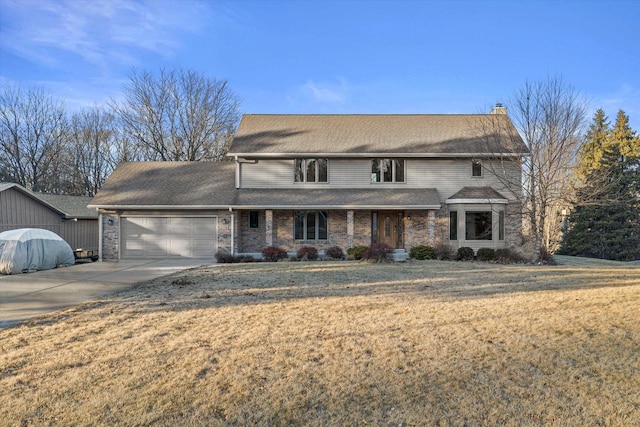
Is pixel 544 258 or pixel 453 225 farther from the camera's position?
pixel 453 225

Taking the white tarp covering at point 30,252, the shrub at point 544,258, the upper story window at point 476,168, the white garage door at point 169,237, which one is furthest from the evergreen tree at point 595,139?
the white tarp covering at point 30,252

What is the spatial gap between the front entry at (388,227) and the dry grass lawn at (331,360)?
33.3 feet

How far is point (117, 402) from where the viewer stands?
3.72 metres

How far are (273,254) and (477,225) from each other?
30.3 feet

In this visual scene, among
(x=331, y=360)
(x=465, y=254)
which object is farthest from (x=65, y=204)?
(x=331, y=360)

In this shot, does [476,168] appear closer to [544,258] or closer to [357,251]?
[544,258]

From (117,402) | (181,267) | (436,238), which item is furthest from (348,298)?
(436,238)

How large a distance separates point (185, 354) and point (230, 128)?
98.7ft

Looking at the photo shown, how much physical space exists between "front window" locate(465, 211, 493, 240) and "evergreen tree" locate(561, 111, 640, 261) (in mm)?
10666

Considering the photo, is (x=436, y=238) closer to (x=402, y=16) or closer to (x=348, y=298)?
(x=402, y=16)

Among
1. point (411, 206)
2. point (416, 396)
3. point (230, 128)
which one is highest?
point (230, 128)

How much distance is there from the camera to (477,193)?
18312mm

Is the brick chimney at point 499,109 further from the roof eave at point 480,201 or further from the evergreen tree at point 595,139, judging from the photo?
the evergreen tree at point 595,139

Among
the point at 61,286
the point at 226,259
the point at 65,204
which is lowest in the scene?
the point at 61,286
